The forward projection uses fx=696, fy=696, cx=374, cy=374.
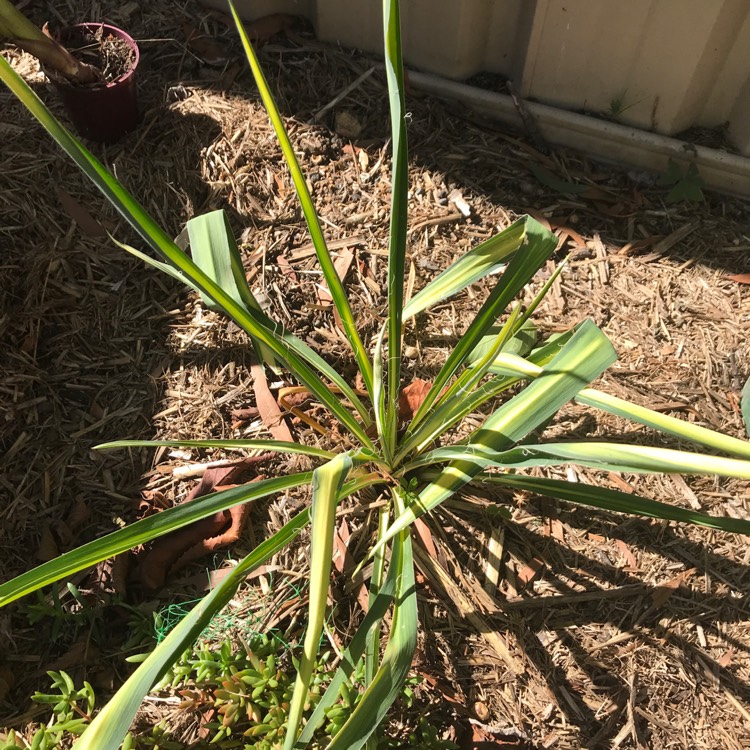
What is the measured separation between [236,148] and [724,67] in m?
1.23

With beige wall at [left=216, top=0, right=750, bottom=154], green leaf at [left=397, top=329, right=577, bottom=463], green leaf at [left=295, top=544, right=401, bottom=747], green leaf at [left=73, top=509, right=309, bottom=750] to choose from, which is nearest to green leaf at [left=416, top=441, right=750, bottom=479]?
green leaf at [left=397, top=329, right=577, bottom=463]

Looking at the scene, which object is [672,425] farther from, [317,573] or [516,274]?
[317,573]

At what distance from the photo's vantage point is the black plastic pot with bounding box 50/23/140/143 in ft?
5.41

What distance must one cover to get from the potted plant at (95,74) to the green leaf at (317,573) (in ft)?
4.05

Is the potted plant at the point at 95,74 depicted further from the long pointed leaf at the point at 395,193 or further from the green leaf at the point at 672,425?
the green leaf at the point at 672,425

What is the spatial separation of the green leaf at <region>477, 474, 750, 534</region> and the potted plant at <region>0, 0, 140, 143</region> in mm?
1269

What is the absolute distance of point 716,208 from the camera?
1.80 m

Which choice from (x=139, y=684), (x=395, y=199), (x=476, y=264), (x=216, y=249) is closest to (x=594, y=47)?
(x=476, y=264)

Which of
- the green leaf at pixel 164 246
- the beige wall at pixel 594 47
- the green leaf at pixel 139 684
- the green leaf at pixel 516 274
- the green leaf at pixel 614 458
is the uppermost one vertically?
the beige wall at pixel 594 47

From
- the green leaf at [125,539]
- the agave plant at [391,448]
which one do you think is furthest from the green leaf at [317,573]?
the green leaf at [125,539]

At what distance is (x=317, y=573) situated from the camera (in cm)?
81

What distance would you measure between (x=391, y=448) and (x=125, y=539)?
19.4 inches

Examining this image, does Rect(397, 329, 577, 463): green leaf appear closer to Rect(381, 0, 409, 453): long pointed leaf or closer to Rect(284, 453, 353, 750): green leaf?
Rect(381, 0, 409, 453): long pointed leaf

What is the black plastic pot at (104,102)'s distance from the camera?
1649 mm
